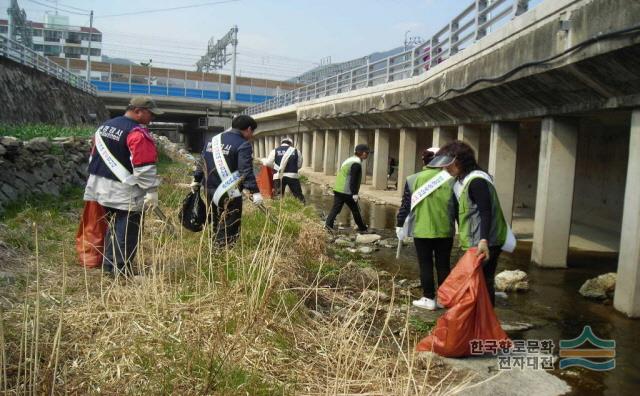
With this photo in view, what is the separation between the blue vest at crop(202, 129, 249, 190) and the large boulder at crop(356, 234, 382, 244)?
14.7 ft

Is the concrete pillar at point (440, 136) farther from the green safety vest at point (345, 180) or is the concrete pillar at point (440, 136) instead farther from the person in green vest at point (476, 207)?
the person in green vest at point (476, 207)

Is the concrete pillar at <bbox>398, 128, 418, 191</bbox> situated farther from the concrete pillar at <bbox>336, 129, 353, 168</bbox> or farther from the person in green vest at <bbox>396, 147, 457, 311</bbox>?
the person in green vest at <bbox>396, 147, 457, 311</bbox>

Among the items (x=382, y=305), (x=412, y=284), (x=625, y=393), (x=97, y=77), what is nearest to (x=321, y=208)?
(x=412, y=284)

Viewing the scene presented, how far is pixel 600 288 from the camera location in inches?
282

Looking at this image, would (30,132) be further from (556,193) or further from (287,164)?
(556,193)

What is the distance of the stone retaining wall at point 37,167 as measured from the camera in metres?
8.45

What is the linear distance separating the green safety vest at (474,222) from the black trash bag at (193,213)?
289cm

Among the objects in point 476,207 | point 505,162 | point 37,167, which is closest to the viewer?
point 476,207

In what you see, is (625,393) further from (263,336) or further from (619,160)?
(619,160)

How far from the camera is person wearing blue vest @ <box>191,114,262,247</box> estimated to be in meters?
6.41

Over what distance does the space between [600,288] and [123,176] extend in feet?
19.2

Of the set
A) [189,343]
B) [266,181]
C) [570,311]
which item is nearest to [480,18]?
[266,181]

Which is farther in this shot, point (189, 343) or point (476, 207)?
point (476, 207)

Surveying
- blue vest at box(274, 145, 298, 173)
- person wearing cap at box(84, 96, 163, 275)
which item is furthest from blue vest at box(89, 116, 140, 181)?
blue vest at box(274, 145, 298, 173)
